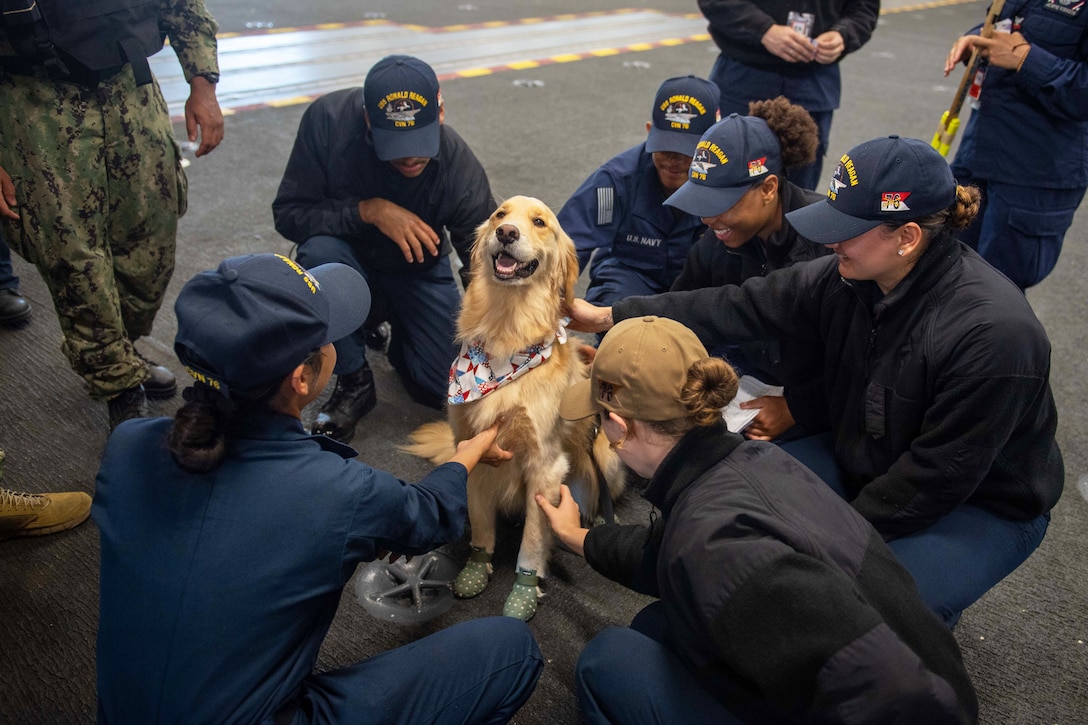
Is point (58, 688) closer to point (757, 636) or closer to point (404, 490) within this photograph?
point (404, 490)

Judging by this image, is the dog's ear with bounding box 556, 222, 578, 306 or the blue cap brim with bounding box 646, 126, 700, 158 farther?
the blue cap brim with bounding box 646, 126, 700, 158

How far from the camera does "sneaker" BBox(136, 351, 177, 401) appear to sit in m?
3.08

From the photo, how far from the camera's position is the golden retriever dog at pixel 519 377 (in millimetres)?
2332

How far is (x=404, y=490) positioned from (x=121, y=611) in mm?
544

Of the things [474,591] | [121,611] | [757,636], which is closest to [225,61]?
[474,591]

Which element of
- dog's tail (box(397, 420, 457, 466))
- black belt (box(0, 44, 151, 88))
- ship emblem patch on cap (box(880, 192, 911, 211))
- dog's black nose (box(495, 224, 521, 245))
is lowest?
dog's tail (box(397, 420, 457, 466))

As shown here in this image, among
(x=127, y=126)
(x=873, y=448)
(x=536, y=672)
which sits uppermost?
(x=127, y=126)

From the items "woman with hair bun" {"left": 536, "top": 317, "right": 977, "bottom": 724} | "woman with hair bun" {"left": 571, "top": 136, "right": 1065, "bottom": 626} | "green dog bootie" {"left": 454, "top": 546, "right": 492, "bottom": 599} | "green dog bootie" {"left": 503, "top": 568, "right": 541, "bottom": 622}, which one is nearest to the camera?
"woman with hair bun" {"left": 536, "top": 317, "right": 977, "bottom": 724}

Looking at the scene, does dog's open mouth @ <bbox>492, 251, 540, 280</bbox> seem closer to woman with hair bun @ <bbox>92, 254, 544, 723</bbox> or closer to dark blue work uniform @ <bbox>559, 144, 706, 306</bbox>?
dark blue work uniform @ <bbox>559, 144, 706, 306</bbox>

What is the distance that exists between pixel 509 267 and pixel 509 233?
104 mm

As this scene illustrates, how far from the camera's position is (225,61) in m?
7.44

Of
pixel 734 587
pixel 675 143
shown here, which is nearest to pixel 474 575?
pixel 734 587

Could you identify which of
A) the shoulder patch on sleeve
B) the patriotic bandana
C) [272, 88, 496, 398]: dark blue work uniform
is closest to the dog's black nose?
the patriotic bandana

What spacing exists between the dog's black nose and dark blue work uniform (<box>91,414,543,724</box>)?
37.5 inches
